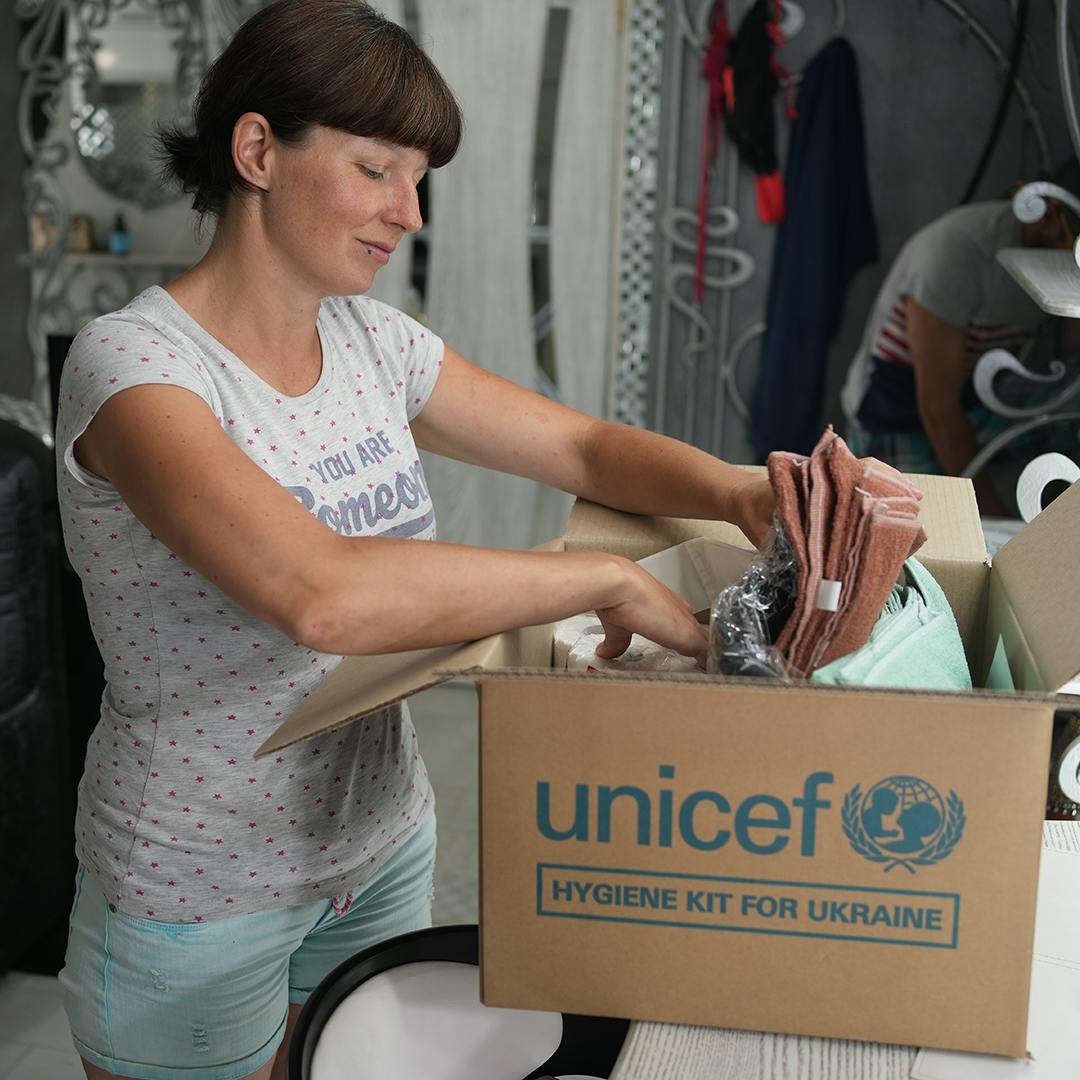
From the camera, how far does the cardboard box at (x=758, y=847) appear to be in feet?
2.46

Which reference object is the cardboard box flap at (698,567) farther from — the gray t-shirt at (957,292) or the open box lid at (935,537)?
the gray t-shirt at (957,292)

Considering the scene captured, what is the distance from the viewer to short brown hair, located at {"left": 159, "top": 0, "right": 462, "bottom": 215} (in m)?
1.04

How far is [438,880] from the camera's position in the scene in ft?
8.70

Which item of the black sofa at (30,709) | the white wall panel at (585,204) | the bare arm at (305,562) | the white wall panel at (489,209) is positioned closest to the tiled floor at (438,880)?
the black sofa at (30,709)

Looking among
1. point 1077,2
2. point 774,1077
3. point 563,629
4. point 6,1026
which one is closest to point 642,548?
point 563,629

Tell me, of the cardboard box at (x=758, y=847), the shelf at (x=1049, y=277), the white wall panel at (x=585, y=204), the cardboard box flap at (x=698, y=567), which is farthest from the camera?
the white wall panel at (x=585, y=204)

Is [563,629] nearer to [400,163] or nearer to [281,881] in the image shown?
[281,881]

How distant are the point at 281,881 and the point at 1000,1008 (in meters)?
0.62

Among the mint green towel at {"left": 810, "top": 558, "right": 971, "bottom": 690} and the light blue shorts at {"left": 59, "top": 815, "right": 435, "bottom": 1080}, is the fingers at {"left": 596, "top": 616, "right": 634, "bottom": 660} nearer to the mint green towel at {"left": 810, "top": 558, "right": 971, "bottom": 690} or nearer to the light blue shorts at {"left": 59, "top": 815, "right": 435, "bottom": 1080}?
the mint green towel at {"left": 810, "top": 558, "right": 971, "bottom": 690}

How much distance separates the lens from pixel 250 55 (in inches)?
42.3

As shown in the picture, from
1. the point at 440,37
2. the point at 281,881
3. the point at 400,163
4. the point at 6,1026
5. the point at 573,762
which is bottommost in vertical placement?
the point at 6,1026

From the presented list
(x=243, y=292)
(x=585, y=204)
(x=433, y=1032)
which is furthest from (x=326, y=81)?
(x=585, y=204)

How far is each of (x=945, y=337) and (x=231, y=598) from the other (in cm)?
255

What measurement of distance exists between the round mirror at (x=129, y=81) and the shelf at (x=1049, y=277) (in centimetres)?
243
